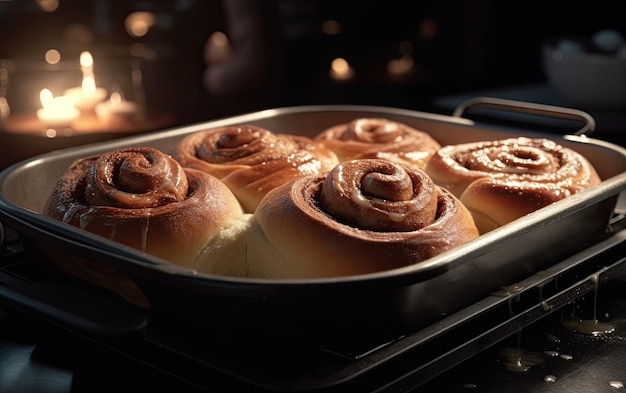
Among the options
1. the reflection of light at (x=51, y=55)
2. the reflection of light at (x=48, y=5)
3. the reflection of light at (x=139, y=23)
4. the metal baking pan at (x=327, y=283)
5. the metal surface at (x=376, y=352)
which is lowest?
the metal surface at (x=376, y=352)

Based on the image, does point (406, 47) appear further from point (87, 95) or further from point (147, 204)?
point (147, 204)

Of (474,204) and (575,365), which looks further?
(474,204)

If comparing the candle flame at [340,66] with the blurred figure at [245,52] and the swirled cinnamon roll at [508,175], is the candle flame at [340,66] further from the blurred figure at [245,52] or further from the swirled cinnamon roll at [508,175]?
Result: the swirled cinnamon roll at [508,175]

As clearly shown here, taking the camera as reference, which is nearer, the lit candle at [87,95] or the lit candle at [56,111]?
the lit candle at [56,111]

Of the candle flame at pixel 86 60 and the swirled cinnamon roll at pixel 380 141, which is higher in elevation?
the candle flame at pixel 86 60

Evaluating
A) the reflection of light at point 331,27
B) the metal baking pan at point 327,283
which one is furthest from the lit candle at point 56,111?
the reflection of light at point 331,27

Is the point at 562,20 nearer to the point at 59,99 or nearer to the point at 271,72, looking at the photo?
the point at 271,72

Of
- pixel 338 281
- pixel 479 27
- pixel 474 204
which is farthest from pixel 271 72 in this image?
pixel 338 281
